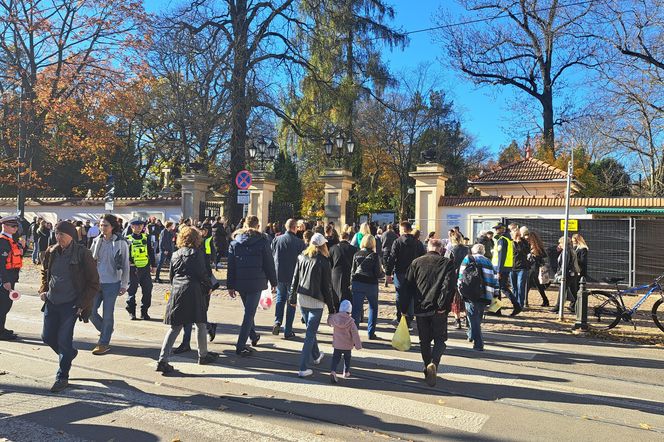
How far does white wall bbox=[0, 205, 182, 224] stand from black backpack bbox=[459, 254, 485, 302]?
1749 cm

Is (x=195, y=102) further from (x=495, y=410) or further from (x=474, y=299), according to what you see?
(x=495, y=410)

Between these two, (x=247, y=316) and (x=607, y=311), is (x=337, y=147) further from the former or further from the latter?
(x=247, y=316)

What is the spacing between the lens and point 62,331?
5.63 m

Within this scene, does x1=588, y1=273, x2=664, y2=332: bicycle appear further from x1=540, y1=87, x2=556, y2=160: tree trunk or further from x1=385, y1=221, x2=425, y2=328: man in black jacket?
x1=540, y1=87, x2=556, y2=160: tree trunk

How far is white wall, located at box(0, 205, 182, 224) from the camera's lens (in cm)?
2352

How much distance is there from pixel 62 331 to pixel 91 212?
23266 mm

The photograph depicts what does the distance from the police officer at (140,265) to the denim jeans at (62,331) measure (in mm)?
3953

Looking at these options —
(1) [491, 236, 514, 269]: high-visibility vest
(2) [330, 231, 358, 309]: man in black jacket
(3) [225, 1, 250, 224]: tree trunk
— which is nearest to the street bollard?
(1) [491, 236, 514, 269]: high-visibility vest

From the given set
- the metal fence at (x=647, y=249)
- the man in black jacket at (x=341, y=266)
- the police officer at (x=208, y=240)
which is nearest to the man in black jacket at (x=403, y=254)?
the man in black jacket at (x=341, y=266)

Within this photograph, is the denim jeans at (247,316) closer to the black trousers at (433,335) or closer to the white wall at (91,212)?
the black trousers at (433,335)

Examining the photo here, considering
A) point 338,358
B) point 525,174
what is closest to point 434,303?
point 338,358

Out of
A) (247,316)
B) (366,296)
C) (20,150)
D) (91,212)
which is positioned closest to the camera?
(247,316)

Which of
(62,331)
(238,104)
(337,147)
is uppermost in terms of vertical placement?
(238,104)

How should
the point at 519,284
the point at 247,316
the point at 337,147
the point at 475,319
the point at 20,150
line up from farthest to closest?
the point at 20,150 < the point at 337,147 < the point at 519,284 < the point at 475,319 < the point at 247,316
